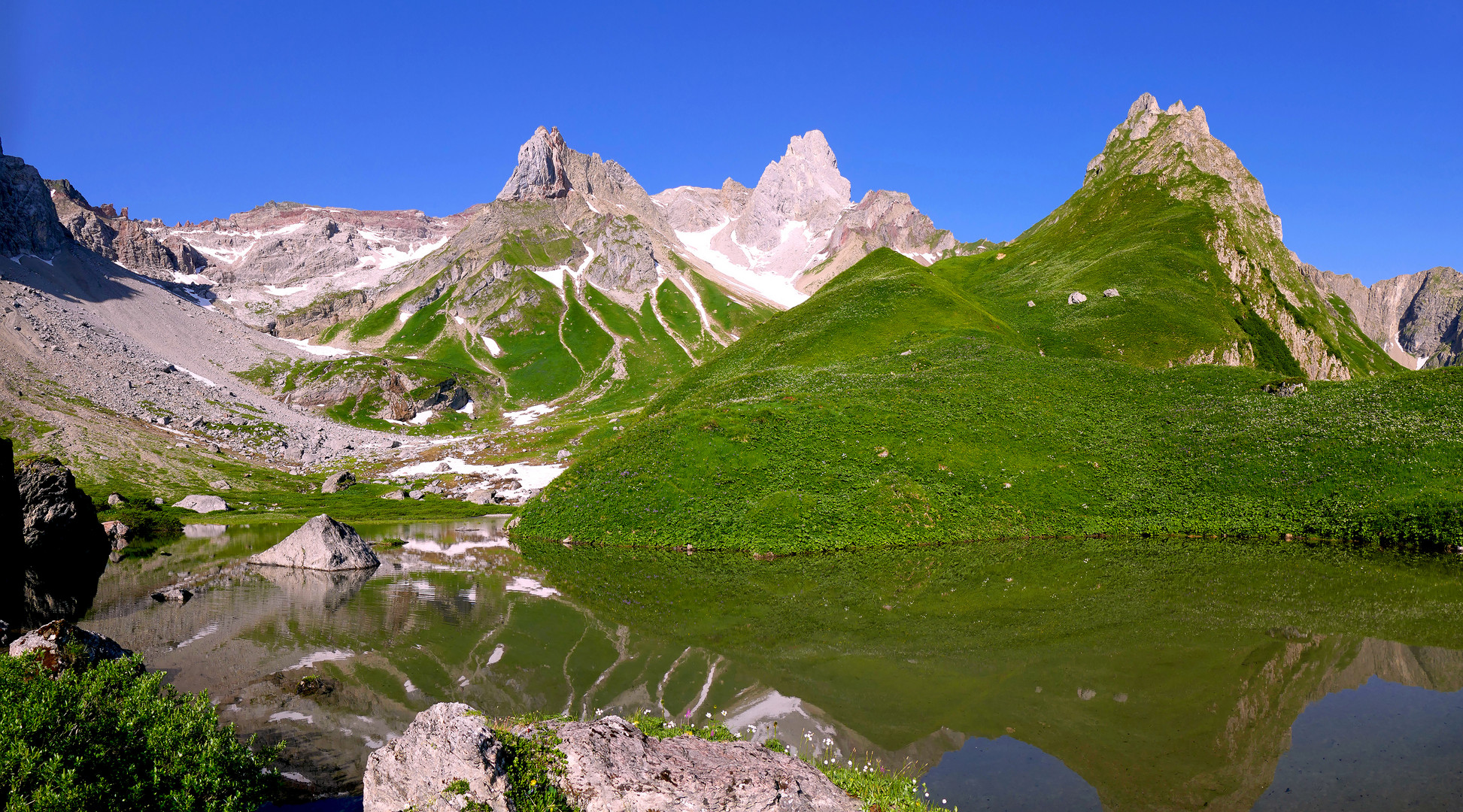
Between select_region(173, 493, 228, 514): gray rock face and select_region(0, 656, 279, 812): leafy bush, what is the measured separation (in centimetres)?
7398

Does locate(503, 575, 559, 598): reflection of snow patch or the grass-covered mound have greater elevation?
the grass-covered mound

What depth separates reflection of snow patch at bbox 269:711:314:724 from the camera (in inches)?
649

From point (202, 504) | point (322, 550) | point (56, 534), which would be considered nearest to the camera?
point (322, 550)

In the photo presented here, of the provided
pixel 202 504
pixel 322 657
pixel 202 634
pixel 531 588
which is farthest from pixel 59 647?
pixel 202 504

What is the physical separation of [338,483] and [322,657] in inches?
3230

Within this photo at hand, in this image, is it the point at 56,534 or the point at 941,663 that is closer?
the point at 941,663

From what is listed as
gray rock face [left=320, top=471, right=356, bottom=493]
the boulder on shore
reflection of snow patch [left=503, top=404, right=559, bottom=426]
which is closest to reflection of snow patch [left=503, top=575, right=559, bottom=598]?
the boulder on shore

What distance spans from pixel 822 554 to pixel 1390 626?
22.9 m

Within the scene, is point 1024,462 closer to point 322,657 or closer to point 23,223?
point 322,657

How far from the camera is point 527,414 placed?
580ft

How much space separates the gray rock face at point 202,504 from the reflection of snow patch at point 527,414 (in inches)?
3454

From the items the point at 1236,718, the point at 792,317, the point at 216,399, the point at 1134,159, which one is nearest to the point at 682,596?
the point at 1236,718

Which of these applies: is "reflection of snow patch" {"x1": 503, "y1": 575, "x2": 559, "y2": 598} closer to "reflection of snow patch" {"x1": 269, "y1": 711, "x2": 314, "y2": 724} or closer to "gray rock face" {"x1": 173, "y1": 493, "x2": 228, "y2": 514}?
"reflection of snow patch" {"x1": 269, "y1": 711, "x2": 314, "y2": 724}

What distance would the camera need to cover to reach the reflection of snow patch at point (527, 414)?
16750 centimetres
